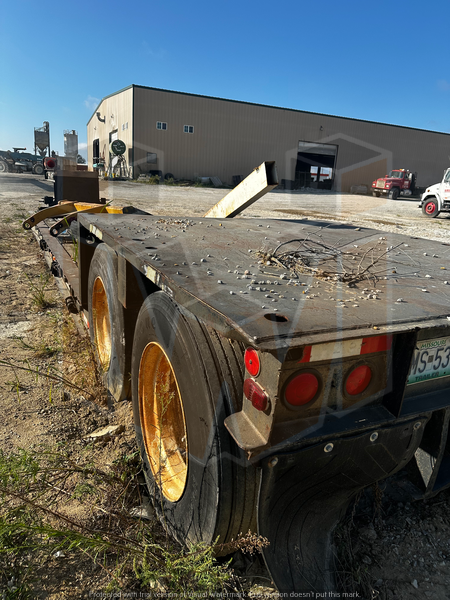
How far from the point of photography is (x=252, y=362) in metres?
1.42

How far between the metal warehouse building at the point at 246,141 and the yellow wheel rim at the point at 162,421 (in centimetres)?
2878

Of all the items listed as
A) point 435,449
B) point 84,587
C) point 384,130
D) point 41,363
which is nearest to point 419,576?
point 435,449

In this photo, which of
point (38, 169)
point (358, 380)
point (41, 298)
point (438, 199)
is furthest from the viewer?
point (38, 169)

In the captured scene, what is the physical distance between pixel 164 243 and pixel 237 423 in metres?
1.47

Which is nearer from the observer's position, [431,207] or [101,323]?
[101,323]

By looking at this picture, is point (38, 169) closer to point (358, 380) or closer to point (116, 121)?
point (116, 121)

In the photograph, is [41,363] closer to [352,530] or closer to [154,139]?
[352,530]

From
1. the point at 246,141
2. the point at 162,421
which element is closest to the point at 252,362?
the point at 162,421

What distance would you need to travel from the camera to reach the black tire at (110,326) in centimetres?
280

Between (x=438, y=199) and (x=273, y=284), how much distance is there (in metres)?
18.0

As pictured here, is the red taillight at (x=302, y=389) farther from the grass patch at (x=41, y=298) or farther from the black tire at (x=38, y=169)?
the black tire at (x=38, y=169)

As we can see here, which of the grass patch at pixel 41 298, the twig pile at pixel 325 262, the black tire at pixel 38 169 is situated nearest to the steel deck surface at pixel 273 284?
the twig pile at pixel 325 262

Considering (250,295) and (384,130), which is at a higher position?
(384,130)

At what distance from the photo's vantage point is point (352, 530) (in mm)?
2137
